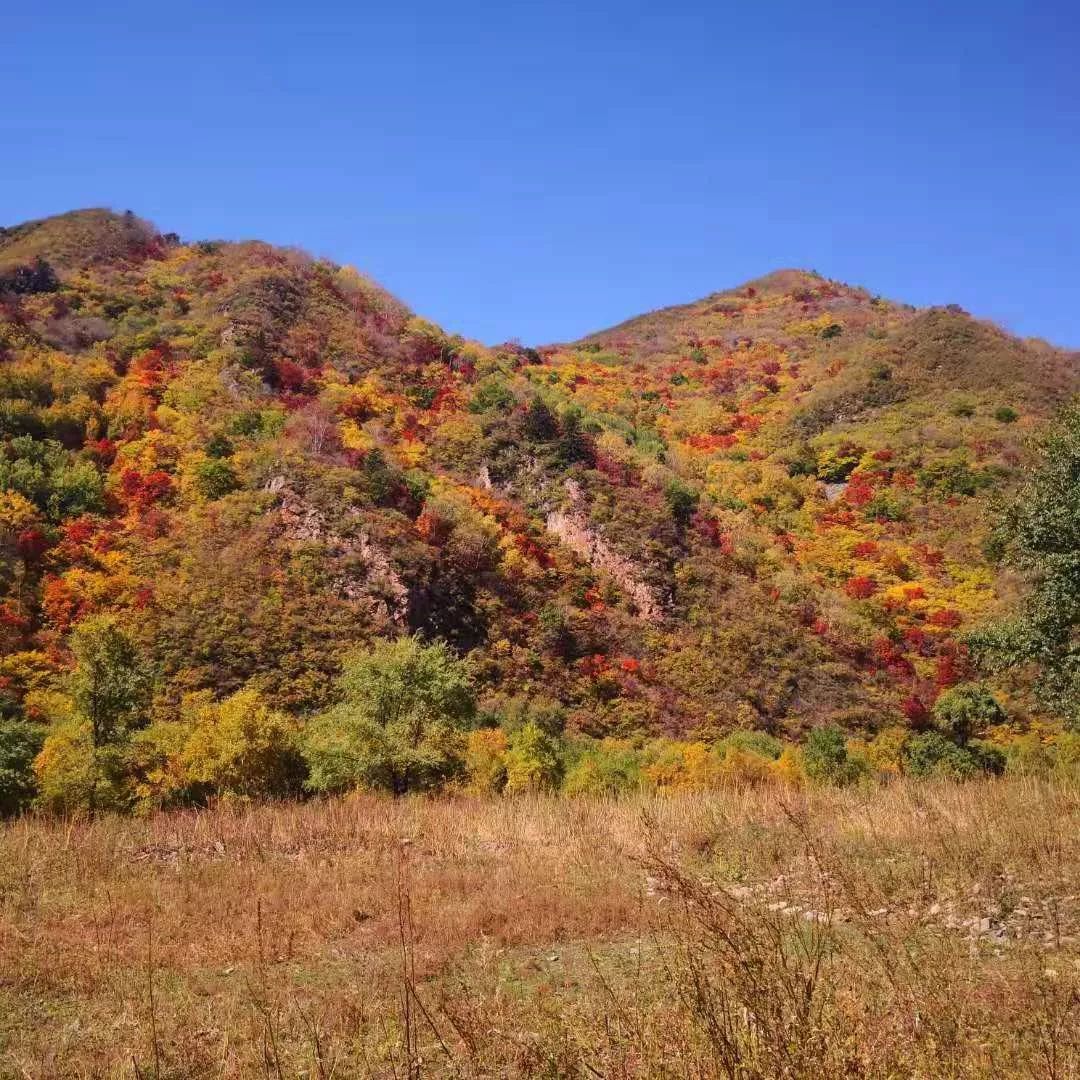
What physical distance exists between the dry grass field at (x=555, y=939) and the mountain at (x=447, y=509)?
49.2ft

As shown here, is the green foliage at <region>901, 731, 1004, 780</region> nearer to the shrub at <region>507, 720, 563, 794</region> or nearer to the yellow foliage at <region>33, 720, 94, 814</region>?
the shrub at <region>507, 720, 563, 794</region>

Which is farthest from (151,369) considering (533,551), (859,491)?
(859,491)

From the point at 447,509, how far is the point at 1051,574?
24.4 metres

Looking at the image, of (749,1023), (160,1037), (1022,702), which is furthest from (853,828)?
(1022,702)

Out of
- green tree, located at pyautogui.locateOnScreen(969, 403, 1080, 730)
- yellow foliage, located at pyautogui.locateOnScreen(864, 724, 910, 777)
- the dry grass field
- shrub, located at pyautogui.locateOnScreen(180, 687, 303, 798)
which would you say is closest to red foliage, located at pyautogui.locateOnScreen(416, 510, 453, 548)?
shrub, located at pyautogui.locateOnScreen(180, 687, 303, 798)

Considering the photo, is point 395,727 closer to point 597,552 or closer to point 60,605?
Result: point 60,605

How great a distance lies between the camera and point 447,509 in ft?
111

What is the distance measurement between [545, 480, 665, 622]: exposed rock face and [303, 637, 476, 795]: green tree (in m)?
14.8

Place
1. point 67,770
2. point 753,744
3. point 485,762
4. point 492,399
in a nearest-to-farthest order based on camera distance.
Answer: point 67,770 → point 485,762 → point 753,744 → point 492,399

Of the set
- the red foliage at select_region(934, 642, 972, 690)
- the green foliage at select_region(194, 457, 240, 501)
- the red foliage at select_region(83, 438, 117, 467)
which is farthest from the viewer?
the red foliage at select_region(83, 438, 117, 467)

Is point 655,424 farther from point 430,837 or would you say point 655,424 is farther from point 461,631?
point 430,837

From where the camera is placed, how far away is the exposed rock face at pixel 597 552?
33.7 m

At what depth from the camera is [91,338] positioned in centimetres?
4100

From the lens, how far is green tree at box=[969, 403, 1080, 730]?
13719mm
